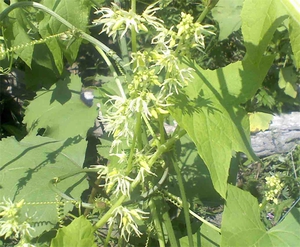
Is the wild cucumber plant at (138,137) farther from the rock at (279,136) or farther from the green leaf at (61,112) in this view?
the rock at (279,136)

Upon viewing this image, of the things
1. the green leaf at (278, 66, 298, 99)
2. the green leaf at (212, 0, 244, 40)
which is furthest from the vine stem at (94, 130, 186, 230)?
the green leaf at (278, 66, 298, 99)

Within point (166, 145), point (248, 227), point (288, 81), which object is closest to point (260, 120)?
point (288, 81)

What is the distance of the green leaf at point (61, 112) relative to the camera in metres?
1.51

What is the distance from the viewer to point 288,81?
2.33m

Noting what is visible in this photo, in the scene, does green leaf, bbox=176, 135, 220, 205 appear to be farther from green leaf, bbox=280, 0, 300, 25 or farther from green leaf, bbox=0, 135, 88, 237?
green leaf, bbox=280, 0, 300, 25

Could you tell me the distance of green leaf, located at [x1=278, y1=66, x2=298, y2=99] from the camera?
2.32m

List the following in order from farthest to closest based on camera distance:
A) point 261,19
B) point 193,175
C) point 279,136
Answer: point 279,136
point 193,175
point 261,19

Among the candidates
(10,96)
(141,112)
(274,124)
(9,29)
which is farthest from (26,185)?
(274,124)

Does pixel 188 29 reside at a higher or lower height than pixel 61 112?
higher

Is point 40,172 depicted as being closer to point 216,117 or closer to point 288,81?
point 216,117

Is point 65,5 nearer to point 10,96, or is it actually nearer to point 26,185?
point 26,185

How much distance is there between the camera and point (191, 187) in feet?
4.89

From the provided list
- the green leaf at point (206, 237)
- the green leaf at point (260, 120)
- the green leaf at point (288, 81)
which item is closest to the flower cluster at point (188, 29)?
the green leaf at point (206, 237)

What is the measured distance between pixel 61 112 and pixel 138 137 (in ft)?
2.32
